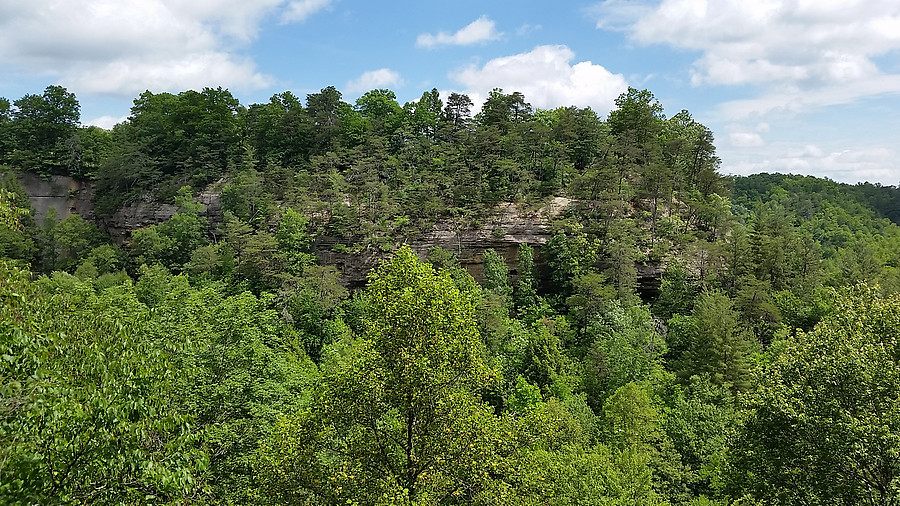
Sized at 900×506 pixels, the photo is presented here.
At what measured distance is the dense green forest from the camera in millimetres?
6324

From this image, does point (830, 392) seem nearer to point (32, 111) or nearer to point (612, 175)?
point (612, 175)

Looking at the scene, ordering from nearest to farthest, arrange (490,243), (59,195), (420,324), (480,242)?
1. (420,324)
2. (490,243)
3. (480,242)
4. (59,195)

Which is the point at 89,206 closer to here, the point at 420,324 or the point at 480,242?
the point at 480,242

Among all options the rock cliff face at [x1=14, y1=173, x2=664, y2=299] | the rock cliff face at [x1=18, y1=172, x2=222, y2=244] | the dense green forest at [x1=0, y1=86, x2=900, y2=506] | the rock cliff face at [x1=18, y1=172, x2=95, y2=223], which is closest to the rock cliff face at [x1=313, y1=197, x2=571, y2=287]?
the rock cliff face at [x1=14, y1=173, x2=664, y2=299]

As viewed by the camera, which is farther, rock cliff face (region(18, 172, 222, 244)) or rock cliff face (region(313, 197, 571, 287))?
rock cliff face (region(18, 172, 222, 244))

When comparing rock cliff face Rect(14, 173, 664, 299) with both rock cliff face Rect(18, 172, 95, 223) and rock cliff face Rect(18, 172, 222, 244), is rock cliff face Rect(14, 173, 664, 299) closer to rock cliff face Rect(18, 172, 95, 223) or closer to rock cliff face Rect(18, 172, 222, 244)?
rock cliff face Rect(18, 172, 222, 244)

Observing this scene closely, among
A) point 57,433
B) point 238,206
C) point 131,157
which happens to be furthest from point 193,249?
point 57,433

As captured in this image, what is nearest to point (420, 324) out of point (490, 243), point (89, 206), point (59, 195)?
point (490, 243)

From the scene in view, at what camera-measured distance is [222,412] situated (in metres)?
13.2

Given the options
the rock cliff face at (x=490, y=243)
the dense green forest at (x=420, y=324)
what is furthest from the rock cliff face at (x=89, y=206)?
the rock cliff face at (x=490, y=243)

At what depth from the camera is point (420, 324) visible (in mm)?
8078

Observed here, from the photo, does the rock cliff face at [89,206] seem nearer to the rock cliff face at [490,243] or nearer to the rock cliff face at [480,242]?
the rock cliff face at [490,243]

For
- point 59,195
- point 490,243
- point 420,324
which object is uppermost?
point 59,195

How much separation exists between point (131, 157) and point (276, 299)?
23621mm
